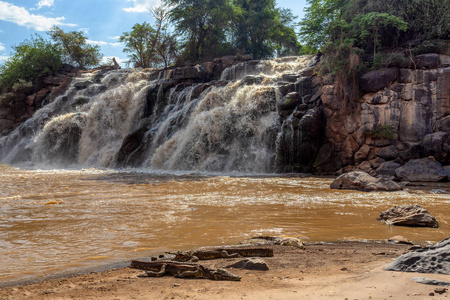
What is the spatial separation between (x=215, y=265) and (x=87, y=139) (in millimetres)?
19493

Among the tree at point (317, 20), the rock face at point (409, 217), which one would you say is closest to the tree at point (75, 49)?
the tree at point (317, 20)

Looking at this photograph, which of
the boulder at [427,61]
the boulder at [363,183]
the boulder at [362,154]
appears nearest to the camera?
the boulder at [363,183]

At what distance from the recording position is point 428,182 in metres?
12.1

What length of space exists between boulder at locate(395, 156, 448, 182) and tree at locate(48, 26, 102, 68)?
105 feet

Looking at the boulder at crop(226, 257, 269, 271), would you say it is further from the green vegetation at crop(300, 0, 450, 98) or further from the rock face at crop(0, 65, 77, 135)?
the rock face at crop(0, 65, 77, 135)

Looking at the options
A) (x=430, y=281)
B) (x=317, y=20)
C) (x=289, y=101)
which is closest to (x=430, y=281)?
(x=430, y=281)

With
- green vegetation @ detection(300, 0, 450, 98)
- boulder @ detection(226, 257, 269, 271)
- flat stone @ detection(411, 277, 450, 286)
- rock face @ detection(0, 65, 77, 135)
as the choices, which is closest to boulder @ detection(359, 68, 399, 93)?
green vegetation @ detection(300, 0, 450, 98)

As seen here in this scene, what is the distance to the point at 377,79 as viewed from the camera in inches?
589

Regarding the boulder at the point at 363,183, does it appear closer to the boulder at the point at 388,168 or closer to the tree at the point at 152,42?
the boulder at the point at 388,168

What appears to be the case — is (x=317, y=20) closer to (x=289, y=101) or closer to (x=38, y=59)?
(x=289, y=101)

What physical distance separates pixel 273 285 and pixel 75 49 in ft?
123

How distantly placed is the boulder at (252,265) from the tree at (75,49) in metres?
36.2

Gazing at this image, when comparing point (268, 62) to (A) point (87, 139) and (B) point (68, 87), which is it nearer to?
(A) point (87, 139)

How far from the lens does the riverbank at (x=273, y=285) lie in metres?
2.76
